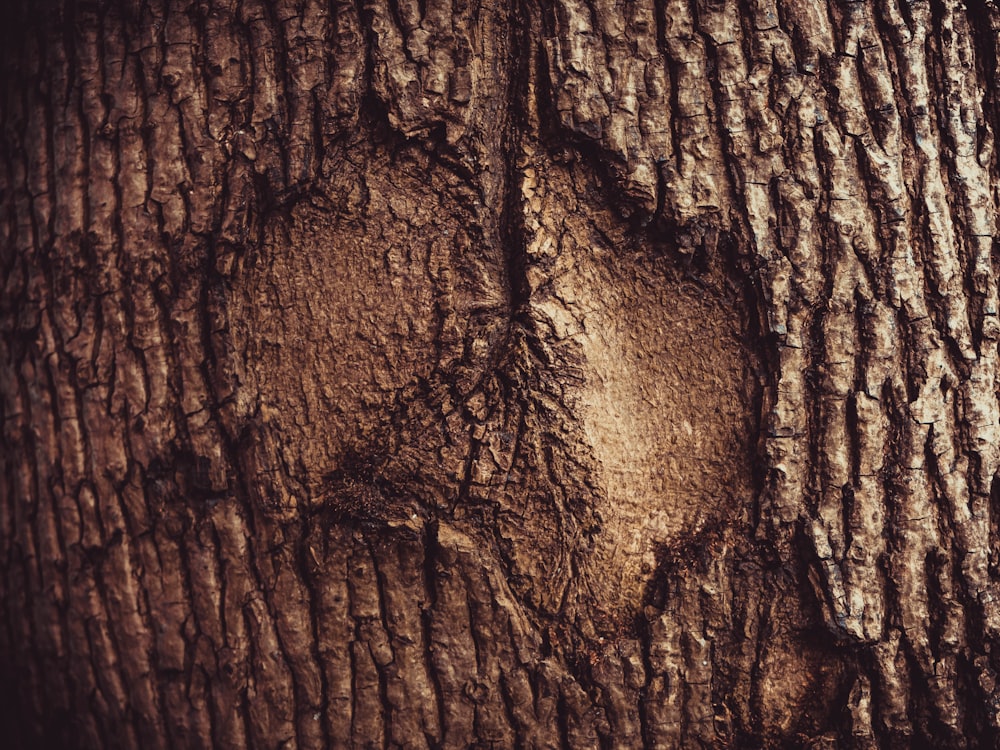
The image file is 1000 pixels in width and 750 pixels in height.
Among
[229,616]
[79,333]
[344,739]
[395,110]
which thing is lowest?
[344,739]

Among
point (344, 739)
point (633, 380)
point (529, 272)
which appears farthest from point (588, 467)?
point (344, 739)

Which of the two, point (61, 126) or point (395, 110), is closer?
point (395, 110)

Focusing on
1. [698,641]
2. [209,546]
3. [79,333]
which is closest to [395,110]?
[79,333]

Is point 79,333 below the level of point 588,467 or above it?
above

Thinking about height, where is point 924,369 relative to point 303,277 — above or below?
below

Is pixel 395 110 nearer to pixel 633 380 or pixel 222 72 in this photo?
pixel 222 72

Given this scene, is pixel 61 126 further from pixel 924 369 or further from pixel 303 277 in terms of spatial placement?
pixel 924 369
